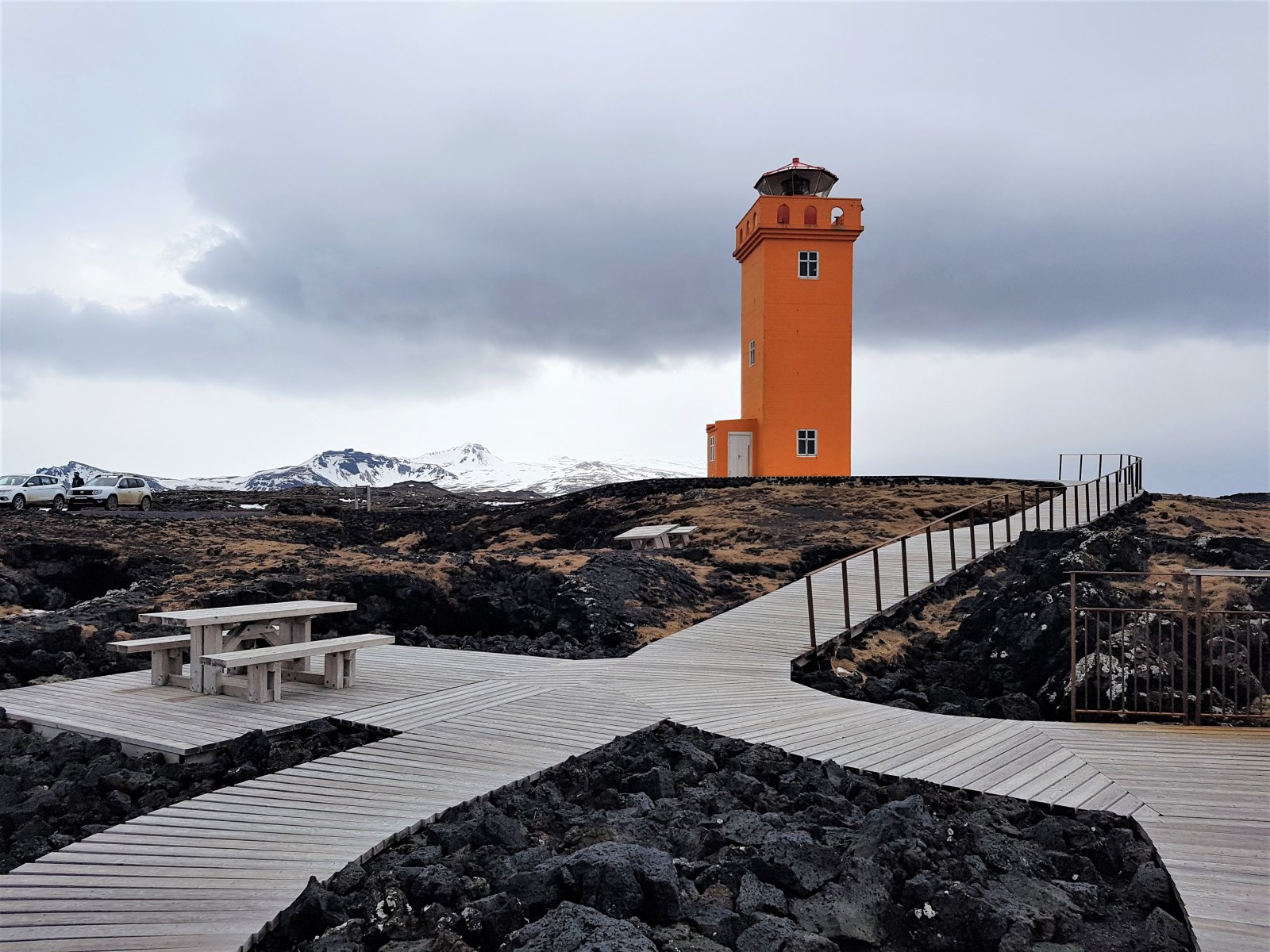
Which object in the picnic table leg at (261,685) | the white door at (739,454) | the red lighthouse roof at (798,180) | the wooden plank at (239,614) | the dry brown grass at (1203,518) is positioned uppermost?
the red lighthouse roof at (798,180)

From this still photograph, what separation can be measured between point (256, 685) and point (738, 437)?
24141mm

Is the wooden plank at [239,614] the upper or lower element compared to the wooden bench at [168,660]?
upper

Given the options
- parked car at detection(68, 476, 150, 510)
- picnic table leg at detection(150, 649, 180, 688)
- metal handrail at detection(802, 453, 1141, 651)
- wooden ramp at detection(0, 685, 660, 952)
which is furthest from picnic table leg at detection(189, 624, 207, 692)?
parked car at detection(68, 476, 150, 510)

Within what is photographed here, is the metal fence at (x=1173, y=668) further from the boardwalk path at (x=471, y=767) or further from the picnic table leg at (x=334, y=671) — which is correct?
the picnic table leg at (x=334, y=671)

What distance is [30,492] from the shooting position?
27.7 m

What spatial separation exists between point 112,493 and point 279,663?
27839mm

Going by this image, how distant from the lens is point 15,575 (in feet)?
49.9

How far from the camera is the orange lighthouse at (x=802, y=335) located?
2922 cm

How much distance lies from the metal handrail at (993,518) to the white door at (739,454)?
883 cm

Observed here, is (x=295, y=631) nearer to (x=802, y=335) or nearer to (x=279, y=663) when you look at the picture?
(x=279, y=663)

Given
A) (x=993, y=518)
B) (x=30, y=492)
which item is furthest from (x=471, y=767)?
(x=30, y=492)

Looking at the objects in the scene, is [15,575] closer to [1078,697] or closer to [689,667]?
[689,667]

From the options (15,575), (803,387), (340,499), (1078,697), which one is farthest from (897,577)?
(340,499)

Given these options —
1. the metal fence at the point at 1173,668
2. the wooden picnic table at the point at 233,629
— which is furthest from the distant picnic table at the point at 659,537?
the wooden picnic table at the point at 233,629
